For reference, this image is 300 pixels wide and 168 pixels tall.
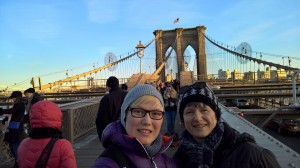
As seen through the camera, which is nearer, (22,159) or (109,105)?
(22,159)

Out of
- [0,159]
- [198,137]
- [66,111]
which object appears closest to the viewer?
[198,137]

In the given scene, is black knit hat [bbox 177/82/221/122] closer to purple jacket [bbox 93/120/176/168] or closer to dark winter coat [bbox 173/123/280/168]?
dark winter coat [bbox 173/123/280/168]

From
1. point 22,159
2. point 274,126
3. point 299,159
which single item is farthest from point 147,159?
point 274,126

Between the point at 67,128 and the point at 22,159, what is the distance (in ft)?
12.8

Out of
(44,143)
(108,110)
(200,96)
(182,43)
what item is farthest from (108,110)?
(182,43)

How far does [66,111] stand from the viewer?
226 inches

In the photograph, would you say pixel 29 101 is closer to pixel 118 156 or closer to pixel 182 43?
pixel 118 156

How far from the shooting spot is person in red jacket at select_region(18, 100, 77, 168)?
78.0 inches

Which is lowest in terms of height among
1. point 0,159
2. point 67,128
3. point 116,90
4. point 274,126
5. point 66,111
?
point 274,126

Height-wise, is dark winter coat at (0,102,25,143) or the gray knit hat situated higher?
the gray knit hat

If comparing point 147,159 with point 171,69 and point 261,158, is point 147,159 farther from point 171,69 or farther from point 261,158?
point 171,69

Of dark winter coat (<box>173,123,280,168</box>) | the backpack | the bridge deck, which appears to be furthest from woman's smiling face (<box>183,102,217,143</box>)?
the bridge deck

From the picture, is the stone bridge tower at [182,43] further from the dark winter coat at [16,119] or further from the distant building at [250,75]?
the dark winter coat at [16,119]

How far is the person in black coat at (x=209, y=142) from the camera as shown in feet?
4.08
